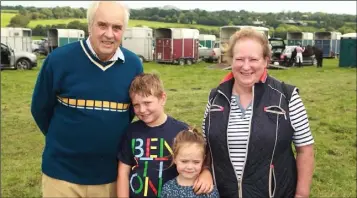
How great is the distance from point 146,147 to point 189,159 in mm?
263

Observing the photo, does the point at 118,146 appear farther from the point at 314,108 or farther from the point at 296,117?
the point at 314,108

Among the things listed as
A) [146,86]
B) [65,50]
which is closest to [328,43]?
[146,86]

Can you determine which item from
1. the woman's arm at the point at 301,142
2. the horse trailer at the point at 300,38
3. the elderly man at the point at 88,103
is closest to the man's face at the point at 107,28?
the elderly man at the point at 88,103

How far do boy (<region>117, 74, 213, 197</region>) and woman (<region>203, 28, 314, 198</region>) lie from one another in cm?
28

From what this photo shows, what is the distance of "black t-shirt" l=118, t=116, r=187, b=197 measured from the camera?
264cm

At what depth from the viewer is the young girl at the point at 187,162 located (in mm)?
2543

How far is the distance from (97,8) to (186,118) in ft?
23.0

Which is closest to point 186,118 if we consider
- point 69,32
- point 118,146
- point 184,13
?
point 118,146

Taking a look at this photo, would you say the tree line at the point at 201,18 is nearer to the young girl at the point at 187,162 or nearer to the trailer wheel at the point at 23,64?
the trailer wheel at the point at 23,64

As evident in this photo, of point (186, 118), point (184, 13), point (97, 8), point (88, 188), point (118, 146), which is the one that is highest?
point (184, 13)

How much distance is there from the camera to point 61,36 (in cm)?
3105

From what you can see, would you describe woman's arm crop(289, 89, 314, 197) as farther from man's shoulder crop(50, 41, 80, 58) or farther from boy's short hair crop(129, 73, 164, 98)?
man's shoulder crop(50, 41, 80, 58)

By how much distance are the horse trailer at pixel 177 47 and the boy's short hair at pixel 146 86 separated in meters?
25.2

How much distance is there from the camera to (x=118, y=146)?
273cm
